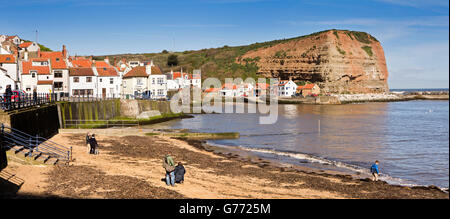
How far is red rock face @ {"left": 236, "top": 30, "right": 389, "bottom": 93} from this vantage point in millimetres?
160125

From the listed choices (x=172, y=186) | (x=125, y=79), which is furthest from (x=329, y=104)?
(x=172, y=186)

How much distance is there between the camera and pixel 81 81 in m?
64.3

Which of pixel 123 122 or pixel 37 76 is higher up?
pixel 37 76

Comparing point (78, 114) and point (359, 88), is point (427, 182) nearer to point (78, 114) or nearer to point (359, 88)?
point (78, 114)

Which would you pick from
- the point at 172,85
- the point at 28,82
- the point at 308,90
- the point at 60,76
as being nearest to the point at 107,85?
the point at 60,76

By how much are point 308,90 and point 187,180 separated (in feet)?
443

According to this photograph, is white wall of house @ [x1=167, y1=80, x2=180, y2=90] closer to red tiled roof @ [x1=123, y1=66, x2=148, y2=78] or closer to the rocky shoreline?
red tiled roof @ [x1=123, y1=66, x2=148, y2=78]

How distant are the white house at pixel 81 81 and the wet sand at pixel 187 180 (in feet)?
118

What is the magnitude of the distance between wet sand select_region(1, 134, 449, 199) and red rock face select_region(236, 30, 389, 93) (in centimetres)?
13821

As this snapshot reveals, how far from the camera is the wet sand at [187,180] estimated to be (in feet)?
52.1

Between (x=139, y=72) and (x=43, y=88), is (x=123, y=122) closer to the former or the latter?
(x=43, y=88)

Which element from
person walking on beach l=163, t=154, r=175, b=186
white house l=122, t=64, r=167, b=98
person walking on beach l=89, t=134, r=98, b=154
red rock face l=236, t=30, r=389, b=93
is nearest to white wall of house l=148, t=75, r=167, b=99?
white house l=122, t=64, r=167, b=98

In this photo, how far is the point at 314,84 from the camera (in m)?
152
